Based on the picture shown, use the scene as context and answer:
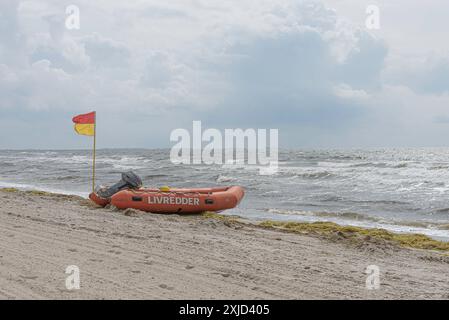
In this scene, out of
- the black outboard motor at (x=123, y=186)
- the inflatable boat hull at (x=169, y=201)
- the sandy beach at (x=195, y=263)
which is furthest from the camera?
the black outboard motor at (x=123, y=186)

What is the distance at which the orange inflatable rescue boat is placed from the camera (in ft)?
35.0

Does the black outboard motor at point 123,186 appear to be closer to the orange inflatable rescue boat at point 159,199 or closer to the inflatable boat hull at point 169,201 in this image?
the orange inflatable rescue boat at point 159,199

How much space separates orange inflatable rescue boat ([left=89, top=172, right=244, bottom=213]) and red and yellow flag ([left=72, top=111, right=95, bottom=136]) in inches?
66.1

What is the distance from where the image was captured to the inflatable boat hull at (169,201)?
10.6 meters

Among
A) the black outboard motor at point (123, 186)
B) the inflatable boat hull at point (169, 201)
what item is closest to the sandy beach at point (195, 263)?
the inflatable boat hull at point (169, 201)

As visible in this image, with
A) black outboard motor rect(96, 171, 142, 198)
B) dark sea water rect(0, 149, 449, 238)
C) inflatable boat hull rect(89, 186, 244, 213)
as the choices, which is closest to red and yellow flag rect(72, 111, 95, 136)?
black outboard motor rect(96, 171, 142, 198)

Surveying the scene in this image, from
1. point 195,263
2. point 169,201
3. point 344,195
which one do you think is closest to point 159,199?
point 169,201

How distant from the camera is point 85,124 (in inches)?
479

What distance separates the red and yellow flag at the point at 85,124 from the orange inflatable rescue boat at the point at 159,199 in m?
1.68

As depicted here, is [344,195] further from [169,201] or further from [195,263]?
[195,263]

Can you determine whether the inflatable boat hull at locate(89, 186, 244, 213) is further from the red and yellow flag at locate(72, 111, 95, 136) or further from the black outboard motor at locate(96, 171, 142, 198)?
the red and yellow flag at locate(72, 111, 95, 136)

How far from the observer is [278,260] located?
231 inches

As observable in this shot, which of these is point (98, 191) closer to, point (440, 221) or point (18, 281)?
point (18, 281)

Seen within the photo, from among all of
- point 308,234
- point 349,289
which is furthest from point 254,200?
point 349,289
